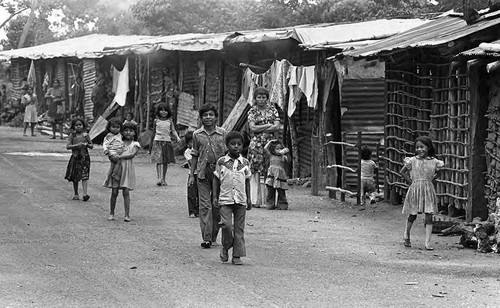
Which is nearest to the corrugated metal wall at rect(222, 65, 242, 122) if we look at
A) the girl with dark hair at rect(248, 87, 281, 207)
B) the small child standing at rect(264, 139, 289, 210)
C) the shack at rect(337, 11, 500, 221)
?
the shack at rect(337, 11, 500, 221)

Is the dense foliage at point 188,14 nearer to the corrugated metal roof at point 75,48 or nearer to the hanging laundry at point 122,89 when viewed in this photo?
the corrugated metal roof at point 75,48

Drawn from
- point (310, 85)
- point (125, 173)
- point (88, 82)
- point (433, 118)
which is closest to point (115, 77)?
point (88, 82)

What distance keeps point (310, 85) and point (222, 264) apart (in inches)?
323

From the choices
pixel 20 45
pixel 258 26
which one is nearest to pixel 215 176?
pixel 258 26

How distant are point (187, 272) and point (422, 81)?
692 cm

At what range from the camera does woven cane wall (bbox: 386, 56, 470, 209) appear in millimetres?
13039

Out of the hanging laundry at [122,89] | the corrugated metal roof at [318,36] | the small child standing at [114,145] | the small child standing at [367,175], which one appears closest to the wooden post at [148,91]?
the hanging laundry at [122,89]

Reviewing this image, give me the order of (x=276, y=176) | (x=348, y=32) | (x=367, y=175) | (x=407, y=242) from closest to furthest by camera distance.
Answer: (x=407, y=242), (x=276, y=176), (x=367, y=175), (x=348, y=32)

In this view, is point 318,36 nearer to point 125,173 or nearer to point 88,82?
point 125,173

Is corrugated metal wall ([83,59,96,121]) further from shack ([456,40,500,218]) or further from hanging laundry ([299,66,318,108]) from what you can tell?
shack ([456,40,500,218])

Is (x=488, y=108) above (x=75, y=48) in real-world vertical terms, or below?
below

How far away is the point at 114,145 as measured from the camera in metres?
13.0

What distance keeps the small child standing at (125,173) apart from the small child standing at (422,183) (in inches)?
144

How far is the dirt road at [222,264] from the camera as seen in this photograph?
7.77m
